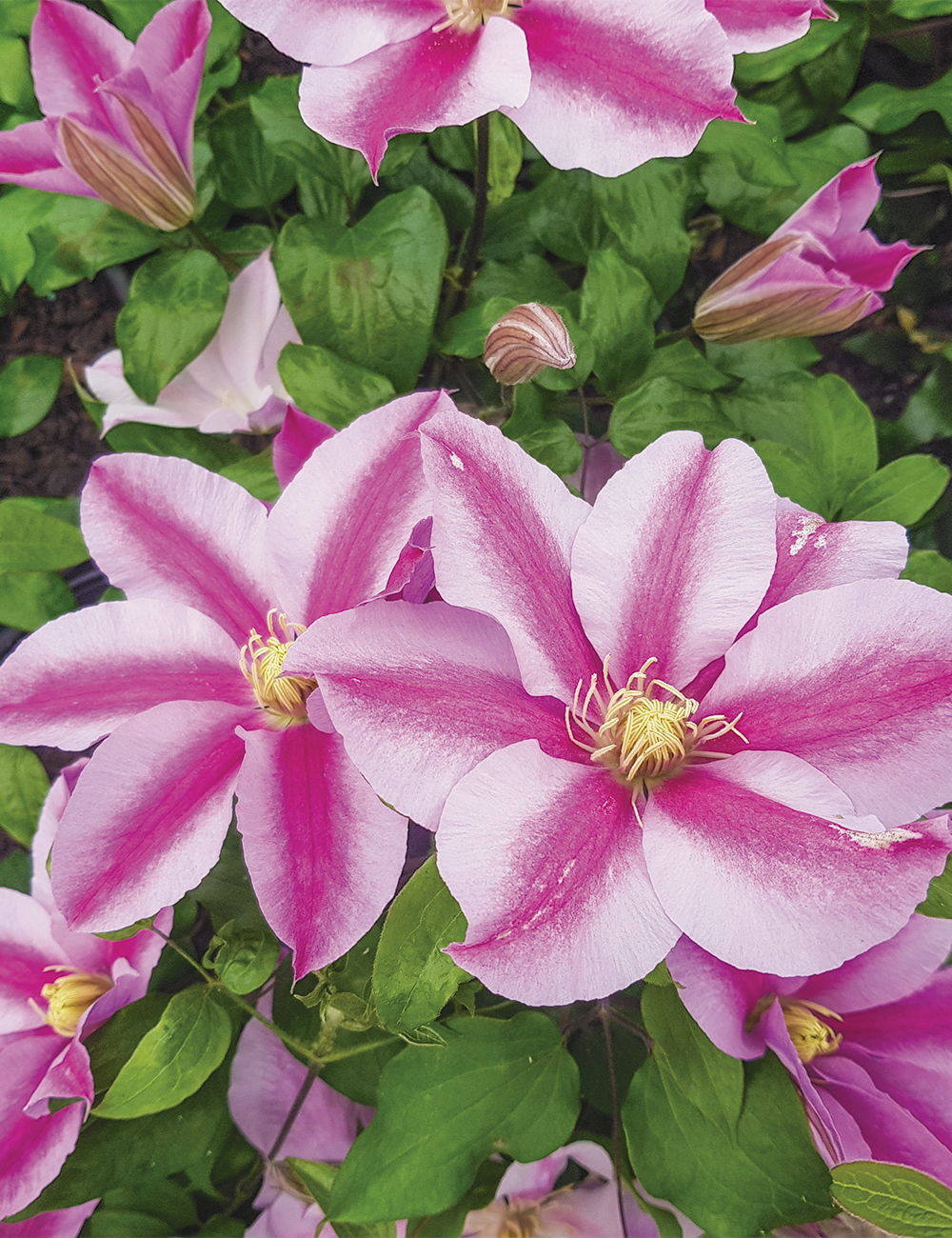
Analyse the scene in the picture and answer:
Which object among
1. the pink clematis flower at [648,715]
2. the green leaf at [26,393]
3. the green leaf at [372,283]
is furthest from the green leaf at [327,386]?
the green leaf at [26,393]

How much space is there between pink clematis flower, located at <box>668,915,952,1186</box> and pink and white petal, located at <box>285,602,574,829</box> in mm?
165

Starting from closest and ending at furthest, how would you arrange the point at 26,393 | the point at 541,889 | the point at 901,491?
1. the point at 541,889
2. the point at 901,491
3. the point at 26,393

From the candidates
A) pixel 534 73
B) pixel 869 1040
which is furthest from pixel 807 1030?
pixel 534 73

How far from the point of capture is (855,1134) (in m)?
0.47

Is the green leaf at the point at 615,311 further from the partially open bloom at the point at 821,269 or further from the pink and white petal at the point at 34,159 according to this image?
the pink and white petal at the point at 34,159

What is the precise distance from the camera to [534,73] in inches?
18.6

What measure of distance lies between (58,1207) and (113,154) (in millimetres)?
631

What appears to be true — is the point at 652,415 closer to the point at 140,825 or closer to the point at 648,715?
the point at 648,715

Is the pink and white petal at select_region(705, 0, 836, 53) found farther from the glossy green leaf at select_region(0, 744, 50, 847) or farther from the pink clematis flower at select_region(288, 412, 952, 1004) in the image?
the glossy green leaf at select_region(0, 744, 50, 847)

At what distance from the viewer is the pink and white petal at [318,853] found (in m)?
0.38

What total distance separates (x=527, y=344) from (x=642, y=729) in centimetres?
21

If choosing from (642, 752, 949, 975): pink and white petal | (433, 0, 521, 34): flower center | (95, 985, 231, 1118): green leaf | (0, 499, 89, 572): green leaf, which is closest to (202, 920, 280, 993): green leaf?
(95, 985, 231, 1118): green leaf

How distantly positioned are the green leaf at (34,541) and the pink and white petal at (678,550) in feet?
1.63

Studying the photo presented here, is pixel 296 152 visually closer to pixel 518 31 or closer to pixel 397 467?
pixel 518 31
